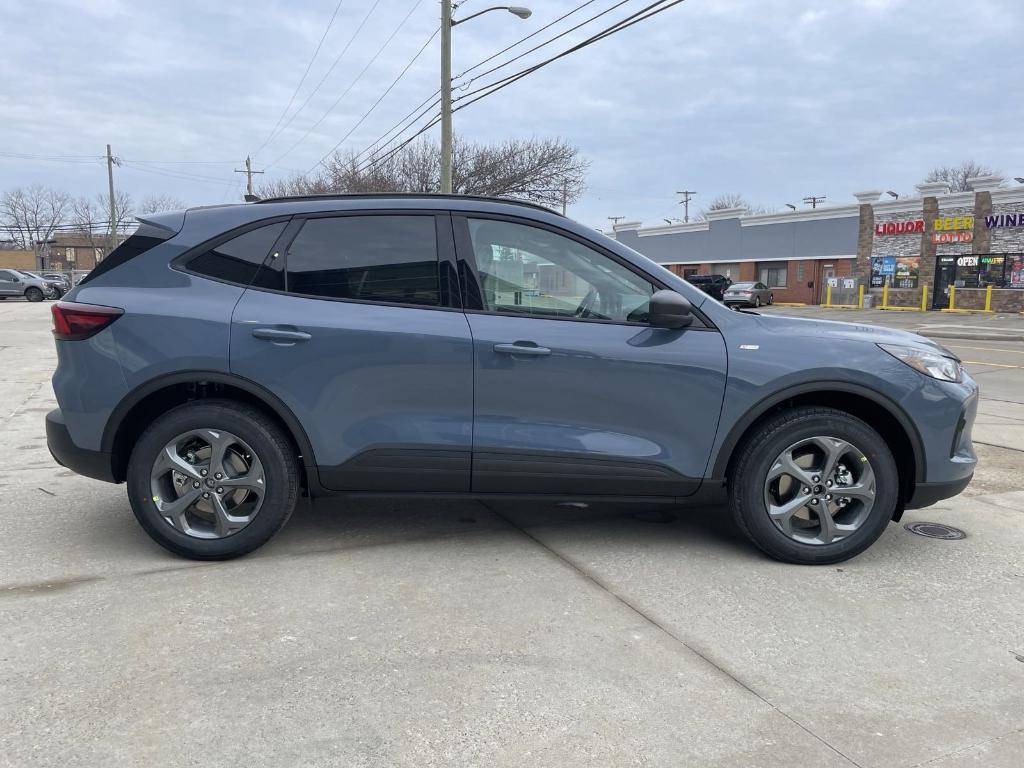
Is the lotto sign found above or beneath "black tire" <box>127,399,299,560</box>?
above

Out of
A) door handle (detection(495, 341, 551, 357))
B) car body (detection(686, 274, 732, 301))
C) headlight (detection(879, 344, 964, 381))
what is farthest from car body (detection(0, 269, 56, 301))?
headlight (detection(879, 344, 964, 381))

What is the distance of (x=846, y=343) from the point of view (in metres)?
3.84

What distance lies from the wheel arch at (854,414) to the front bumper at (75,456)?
2983 millimetres

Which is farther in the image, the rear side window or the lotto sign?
the lotto sign

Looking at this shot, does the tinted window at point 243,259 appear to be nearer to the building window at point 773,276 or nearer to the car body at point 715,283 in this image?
the car body at point 715,283

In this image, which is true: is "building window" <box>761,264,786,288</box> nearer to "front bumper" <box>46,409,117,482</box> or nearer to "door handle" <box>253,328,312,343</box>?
"door handle" <box>253,328,312,343</box>

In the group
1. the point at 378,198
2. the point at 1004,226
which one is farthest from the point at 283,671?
the point at 1004,226

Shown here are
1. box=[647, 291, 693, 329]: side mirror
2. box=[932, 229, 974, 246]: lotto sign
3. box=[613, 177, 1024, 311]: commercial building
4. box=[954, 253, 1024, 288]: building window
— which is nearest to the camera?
box=[647, 291, 693, 329]: side mirror

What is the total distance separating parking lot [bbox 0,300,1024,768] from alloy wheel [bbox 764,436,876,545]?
0.22 m

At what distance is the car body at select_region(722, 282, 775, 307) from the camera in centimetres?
3741

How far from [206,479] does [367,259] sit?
131cm

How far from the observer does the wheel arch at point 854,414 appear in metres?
3.78

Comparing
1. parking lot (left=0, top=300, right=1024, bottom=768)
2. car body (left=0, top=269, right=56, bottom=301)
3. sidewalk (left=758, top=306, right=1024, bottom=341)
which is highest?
car body (left=0, top=269, right=56, bottom=301)

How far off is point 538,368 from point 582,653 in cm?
132
